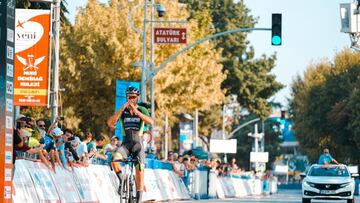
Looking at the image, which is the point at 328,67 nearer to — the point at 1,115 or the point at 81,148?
the point at 81,148

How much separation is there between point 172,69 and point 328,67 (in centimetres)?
3336

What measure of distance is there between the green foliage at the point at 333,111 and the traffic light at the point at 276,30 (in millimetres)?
45017

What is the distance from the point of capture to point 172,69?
200ft

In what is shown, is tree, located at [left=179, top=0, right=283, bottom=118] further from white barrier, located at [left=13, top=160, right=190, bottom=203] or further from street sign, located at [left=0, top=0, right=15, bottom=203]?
street sign, located at [left=0, top=0, right=15, bottom=203]

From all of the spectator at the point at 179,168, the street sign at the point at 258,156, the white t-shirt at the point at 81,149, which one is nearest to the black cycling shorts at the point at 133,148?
the white t-shirt at the point at 81,149

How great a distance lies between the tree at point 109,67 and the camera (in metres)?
59.4

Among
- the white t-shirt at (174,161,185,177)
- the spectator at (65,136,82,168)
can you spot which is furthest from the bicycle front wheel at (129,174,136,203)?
the white t-shirt at (174,161,185,177)

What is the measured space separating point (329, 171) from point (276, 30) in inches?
199

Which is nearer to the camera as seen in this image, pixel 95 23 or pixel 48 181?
pixel 48 181

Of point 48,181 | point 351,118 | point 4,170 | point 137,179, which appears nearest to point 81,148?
point 48,181

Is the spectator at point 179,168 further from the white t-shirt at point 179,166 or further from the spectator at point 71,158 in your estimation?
the spectator at point 71,158

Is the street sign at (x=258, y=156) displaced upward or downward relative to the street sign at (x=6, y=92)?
downward

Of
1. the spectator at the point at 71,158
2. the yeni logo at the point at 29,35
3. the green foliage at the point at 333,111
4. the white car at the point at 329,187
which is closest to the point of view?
the spectator at the point at 71,158

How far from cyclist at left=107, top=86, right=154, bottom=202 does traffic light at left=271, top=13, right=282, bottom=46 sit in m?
17.0
